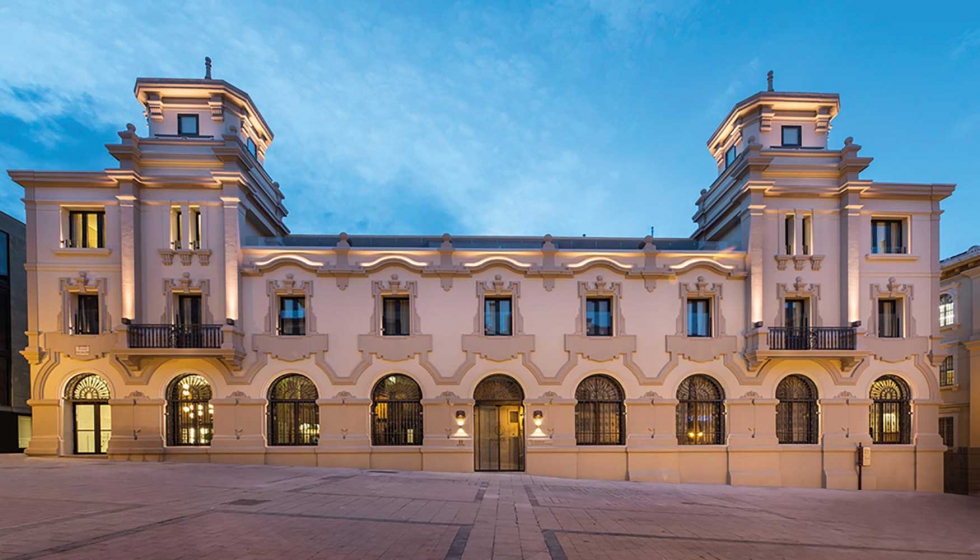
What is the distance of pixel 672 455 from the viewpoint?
1873 cm

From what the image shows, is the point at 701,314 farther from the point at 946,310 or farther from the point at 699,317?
the point at 946,310

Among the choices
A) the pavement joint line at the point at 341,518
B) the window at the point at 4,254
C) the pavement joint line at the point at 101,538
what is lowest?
the pavement joint line at the point at 341,518

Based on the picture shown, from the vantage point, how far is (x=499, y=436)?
19172 mm

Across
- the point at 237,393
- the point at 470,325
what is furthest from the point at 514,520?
the point at 237,393

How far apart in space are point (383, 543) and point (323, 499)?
4364mm

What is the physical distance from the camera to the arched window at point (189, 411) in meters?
18.5

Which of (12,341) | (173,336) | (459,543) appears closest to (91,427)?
(173,336)

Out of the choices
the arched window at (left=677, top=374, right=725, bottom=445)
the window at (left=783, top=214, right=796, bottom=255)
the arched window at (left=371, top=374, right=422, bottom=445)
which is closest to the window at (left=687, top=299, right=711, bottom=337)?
the arched window at (left=677, top=374, right=725, bottom=445)

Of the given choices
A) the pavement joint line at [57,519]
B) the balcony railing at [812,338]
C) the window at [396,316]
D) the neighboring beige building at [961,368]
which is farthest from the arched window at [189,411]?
the neighboring beige building at [961,368]

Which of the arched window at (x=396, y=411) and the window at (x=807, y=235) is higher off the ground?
the window at (x=807, y=235)

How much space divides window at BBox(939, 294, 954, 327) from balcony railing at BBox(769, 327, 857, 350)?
35.1 ft

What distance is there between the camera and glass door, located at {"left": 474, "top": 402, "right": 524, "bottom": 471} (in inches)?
749

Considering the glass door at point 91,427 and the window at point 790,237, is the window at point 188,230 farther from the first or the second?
the window at point 790,237

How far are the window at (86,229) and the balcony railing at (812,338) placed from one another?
26224 mm
